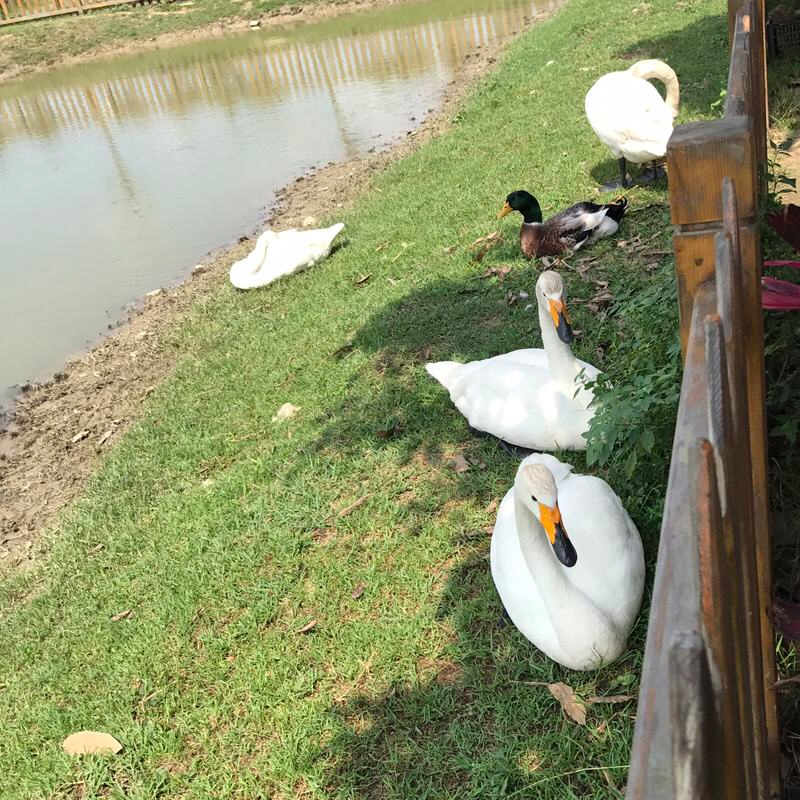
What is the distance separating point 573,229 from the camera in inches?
215

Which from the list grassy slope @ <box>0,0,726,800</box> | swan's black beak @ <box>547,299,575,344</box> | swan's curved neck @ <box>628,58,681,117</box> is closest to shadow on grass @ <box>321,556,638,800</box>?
grassy slope @ <box>0,0,726,800</box>

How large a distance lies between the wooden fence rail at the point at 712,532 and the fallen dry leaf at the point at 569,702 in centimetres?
79

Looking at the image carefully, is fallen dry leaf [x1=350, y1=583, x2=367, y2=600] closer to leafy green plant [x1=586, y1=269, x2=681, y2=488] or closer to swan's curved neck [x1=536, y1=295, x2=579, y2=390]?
leafy green plant [x1=586, y1=269, x2=681, y2=488]

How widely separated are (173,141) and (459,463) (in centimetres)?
1324

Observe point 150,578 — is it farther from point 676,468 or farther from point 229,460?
point 676,468

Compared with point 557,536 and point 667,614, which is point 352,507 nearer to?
point 557,536

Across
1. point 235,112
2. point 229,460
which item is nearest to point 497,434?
point 229,460

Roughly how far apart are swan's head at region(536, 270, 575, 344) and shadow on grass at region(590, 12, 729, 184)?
3.35m

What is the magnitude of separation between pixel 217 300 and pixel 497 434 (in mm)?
4615

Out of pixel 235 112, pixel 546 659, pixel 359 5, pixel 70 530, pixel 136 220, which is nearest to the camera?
pixel 546 659

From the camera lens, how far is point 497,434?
3.80m

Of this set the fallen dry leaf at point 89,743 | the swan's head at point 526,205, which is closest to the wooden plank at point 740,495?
the fallen dry leaf at point 89,743

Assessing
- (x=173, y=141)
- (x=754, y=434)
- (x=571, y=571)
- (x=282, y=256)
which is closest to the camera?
(x=754, y=434)

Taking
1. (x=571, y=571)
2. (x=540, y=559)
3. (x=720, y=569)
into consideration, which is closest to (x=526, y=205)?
(x=571, y=571)
